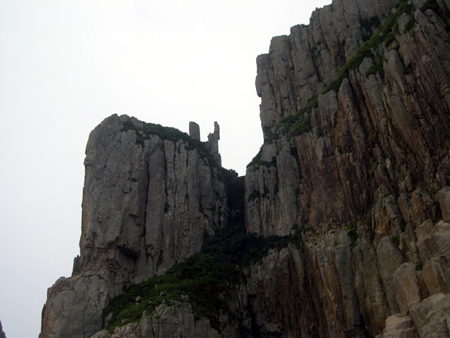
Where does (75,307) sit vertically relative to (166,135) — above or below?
below

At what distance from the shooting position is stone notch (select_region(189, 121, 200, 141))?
77500mm

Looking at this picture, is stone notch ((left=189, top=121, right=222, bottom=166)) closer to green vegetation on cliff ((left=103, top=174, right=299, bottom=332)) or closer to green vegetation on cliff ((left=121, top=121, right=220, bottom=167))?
green vegetation on cliff ((left=121, top=121, right=220, bottom=167))

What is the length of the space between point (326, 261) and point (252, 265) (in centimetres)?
1324

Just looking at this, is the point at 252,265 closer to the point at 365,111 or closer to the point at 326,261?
the point at 326,261

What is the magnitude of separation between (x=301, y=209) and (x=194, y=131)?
101 feet

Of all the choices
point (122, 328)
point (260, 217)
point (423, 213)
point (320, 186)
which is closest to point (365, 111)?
point (320, 186)

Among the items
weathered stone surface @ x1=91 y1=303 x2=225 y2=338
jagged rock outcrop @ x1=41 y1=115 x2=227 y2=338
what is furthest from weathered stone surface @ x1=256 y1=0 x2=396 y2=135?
weathered stone surface @ x1=91 y1=303 x2=225 y2=338

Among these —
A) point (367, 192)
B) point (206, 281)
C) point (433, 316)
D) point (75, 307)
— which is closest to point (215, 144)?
point (206, 281)

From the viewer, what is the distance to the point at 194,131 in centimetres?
7819

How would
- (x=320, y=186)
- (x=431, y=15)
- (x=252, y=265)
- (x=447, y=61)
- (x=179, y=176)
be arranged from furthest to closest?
1. (x=179, y=176)
2. (x=252, y=265)
3. (x=320, y=186)
4. (x=431, y=15)
5. (x=447, y=61)

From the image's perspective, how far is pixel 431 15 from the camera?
39750mm

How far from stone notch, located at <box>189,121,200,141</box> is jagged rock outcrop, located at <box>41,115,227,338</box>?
6.18 metres

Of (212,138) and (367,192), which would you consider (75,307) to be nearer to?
(367,192)

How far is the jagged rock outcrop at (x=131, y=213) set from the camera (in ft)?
162
